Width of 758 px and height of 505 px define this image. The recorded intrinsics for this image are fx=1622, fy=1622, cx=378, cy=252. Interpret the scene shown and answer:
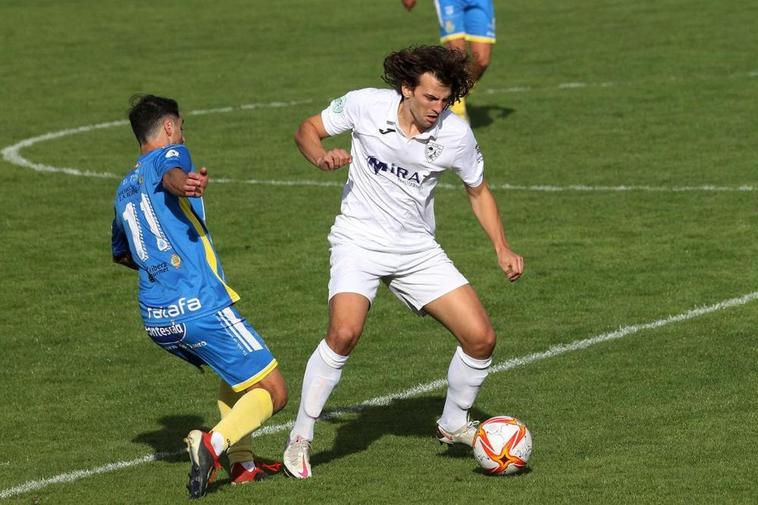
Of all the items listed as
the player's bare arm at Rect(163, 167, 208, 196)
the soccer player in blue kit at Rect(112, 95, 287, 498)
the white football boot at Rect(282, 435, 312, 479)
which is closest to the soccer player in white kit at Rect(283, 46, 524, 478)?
the white football boot at Rect(282, 435, 312, 479)

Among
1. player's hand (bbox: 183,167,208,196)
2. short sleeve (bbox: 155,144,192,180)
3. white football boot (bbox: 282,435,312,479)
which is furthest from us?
white football boot (bbox: 282,435,312,479)

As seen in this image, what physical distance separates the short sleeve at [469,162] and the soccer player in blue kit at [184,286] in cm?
149

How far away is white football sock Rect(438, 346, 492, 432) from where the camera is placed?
9.20 m

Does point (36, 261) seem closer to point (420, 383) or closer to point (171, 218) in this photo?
point (420, 383)

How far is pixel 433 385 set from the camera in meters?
11.0

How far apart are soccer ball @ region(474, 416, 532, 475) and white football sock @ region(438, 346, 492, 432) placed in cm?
43

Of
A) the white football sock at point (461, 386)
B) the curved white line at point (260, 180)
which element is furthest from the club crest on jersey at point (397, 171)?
the curved white line at point (260, 180)

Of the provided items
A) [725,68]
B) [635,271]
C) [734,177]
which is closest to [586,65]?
[725,68]

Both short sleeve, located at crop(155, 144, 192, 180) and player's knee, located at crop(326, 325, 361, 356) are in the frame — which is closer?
short sleeve, located at crop(155, 144, 192, 180)

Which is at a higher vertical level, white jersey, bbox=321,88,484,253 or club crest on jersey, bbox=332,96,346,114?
club crest on jersey, bbox=332,96,346,114

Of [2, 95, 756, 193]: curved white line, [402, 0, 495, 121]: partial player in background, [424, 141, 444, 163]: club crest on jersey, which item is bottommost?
[2, 95, 756, 193]: curved white line

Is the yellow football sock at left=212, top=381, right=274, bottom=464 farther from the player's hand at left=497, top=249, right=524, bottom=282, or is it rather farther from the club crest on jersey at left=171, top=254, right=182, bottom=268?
the player's hand at left=497, top=249, right=524, bottom=282

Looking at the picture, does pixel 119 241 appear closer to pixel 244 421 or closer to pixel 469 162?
pixel 244 421

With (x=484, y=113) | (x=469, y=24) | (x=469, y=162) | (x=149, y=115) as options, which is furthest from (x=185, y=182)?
(x=484, y=113)
